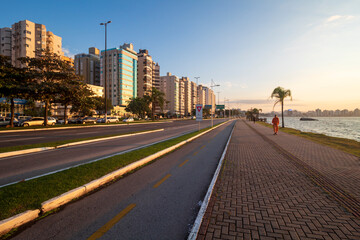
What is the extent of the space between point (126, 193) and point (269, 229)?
10.7ft

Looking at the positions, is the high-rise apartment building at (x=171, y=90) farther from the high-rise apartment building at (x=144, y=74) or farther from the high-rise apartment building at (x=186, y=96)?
the high-rise apartment building at (x=144, y=74)

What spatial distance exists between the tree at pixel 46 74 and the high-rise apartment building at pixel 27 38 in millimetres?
67921

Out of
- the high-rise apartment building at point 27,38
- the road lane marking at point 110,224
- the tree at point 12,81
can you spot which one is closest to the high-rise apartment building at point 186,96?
the high-rise apartment building at point 27,38

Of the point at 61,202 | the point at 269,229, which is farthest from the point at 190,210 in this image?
the point at 61,202

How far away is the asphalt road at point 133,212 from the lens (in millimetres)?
3113

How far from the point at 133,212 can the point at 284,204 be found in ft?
10.8

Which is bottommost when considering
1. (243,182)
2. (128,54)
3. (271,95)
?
(243,182)

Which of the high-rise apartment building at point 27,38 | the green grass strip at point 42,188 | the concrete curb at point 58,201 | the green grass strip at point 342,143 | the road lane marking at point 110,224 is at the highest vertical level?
the high-rise apartment building at point 27,38

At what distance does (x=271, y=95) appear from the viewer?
36.9 metres

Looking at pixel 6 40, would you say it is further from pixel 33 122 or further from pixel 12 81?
pixel 12 81

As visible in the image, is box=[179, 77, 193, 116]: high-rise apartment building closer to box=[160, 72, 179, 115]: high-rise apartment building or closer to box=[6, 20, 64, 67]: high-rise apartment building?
box=[160, 72, 179, 115]: high-rise apartment building

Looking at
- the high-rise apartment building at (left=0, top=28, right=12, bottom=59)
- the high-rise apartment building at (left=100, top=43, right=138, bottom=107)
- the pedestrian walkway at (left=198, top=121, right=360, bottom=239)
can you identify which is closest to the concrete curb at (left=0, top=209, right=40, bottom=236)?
the pedestrian walkway at (left=198, top=121, right=360, bottom=239)

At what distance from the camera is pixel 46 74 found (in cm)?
2520

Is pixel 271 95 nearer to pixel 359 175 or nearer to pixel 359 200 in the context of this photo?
pixel 359 175
